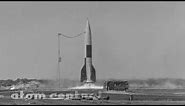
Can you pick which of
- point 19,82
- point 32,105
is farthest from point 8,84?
point 32,105

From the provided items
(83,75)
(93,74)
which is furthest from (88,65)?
(83,75)

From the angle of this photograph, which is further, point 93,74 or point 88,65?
point 88,65

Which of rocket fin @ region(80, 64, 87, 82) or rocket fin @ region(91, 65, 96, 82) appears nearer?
rocket fin @ region(91, 65, 96, 82)

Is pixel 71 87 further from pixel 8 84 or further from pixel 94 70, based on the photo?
pixel 8 84

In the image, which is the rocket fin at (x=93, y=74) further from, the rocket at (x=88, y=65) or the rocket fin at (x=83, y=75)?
the rocket fin at (x=83, y=75)

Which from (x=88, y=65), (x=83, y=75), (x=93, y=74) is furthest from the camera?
(x=83, y=75)

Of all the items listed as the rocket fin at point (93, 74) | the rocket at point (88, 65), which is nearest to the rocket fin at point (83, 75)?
the rocket at point (88, 65)

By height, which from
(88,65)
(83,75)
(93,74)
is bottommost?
(83,75)

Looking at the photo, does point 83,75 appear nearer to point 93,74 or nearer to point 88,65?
point 93,74

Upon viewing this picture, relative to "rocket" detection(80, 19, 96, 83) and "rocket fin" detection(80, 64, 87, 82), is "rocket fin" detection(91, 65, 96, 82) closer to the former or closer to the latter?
"rocket" detection(80, 19, 96, 83)

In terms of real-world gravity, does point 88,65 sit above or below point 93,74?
above

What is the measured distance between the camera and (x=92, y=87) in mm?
145625

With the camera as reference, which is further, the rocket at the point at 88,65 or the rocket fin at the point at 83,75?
the rocket fin at the point at 83,75

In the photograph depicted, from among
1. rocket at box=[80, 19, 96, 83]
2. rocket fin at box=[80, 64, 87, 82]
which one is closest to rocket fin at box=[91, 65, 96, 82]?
rocket at box=[80, 19, 96, 83]
